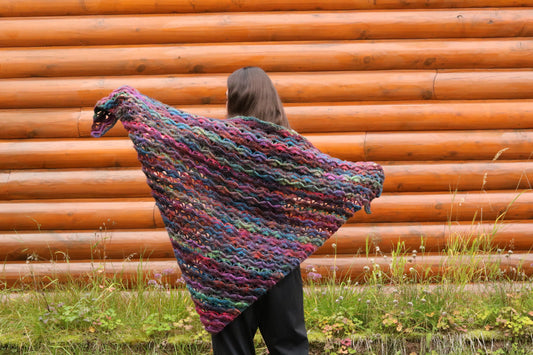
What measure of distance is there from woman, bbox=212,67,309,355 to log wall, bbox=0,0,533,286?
1550 millimetres

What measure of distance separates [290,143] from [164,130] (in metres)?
0.51

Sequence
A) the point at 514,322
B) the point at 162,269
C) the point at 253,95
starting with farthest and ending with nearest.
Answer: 1. the point at 162,269
2. the point at 514,322
3. the point at 253,95

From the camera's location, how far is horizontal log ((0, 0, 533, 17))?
3.63 metres

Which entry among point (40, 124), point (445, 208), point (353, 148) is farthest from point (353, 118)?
point (40, 124)

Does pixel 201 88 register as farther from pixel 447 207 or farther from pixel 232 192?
pixel 447 207

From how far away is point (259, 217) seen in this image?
210cm

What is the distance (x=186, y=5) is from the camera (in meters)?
3.64

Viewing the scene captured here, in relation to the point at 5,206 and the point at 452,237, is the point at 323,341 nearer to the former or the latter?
the point at 452,237

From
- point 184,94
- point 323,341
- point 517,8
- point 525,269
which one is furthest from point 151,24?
point 525,269

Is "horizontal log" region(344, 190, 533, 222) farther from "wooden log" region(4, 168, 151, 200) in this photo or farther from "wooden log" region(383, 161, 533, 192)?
"wooden log" region(4, 168, 151, 200)

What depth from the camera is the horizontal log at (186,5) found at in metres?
3.63

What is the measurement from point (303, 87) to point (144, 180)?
1.36 metres

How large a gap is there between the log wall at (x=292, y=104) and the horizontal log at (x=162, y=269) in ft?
0.07

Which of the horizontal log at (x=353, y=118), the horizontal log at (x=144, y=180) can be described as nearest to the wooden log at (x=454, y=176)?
the horizontal log at (x=144, y=180)
